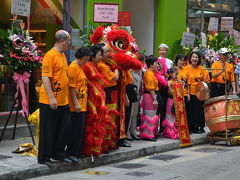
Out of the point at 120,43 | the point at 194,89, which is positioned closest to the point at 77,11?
the point at 194,89

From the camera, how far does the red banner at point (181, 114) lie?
36.0 ft

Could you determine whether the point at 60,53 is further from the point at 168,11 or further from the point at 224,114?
the point at 168,11

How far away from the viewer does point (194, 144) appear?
448 inches

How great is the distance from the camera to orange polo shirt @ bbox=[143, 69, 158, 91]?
10727 millimetres

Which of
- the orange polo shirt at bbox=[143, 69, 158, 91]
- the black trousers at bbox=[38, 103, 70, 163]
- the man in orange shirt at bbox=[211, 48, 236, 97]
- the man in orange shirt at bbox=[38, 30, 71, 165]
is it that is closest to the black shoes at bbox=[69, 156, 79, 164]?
the black trousers at bbox=[38, 103, 70, 163]

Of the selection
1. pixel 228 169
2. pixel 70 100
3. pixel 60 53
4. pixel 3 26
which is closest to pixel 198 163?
pixel 228 169

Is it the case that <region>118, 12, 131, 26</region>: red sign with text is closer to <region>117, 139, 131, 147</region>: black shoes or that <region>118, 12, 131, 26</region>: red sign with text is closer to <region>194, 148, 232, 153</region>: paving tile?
<region>117, 139, 131, 147</region>: black shoes

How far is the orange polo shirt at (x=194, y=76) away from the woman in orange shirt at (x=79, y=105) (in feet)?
13.5

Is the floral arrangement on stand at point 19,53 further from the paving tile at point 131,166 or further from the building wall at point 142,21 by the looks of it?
the building wall at point 142,21

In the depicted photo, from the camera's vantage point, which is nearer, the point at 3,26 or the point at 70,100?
the point at 70,100

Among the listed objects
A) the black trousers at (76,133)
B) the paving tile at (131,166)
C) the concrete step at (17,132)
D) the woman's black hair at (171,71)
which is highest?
the woman's black hair at (171,71)

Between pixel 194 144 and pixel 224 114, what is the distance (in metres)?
0.97

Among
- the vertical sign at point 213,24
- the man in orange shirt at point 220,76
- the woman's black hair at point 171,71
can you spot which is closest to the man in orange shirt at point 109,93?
the woman's black hair at point 171,71

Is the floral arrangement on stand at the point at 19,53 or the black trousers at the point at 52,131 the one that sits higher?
the floral arrangement on stand at the point at 19,53
